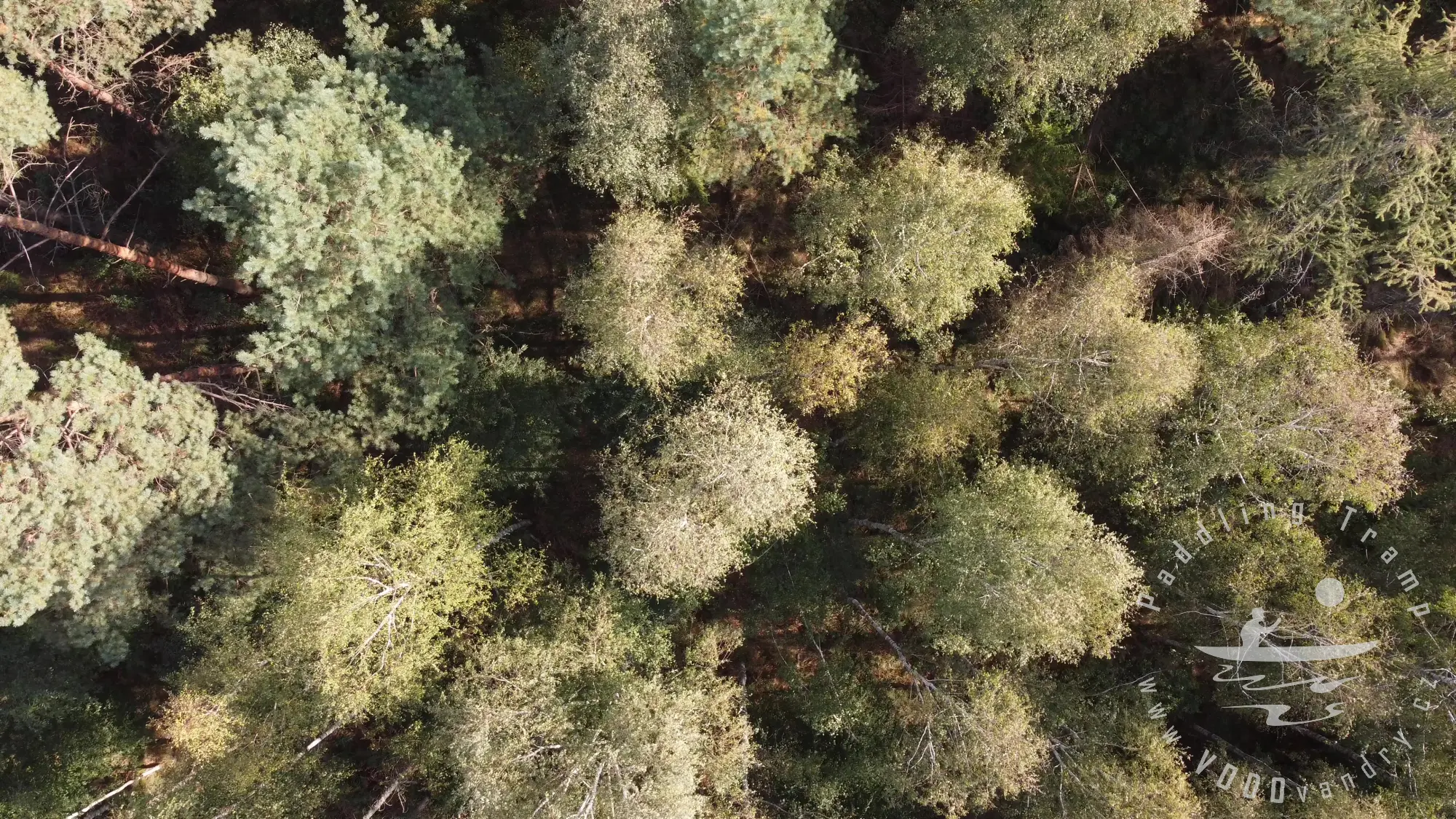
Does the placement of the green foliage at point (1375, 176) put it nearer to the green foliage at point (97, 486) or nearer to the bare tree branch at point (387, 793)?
the bare tree branch at point (387, 793)

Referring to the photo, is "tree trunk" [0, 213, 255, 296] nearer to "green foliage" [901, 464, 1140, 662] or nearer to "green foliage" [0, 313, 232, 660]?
"green foliage" [0, 313, 232, 660]

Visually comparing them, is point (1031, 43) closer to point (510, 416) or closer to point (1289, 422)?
point (1289, 422)

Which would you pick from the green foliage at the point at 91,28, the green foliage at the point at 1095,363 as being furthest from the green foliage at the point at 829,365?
the green foliage at the point at 91,28

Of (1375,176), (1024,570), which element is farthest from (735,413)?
(1375,176)

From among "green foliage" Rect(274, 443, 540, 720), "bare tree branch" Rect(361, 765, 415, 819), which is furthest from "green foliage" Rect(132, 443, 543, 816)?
"bare tree branch" Rect(361, 765, 415, 819)

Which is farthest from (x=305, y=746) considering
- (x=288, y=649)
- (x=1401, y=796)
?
(x=1401, y=796)

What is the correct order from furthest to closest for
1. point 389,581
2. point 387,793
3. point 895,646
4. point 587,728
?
point 895,646
point 387,793
point 587,728
point 389,581
